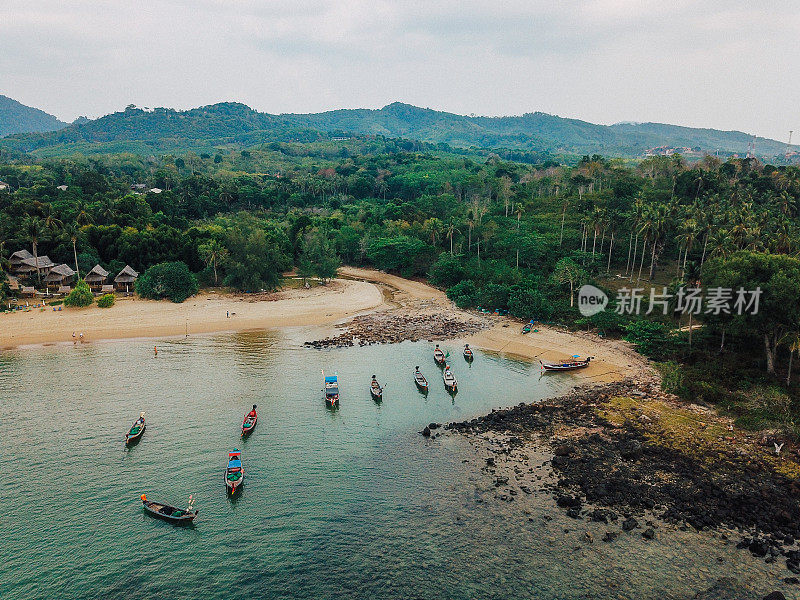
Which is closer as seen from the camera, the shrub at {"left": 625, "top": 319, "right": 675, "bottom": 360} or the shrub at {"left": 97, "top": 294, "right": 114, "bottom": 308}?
the shrub at {"left": 625, "top": 319, "right": 675, "bottom": 360}

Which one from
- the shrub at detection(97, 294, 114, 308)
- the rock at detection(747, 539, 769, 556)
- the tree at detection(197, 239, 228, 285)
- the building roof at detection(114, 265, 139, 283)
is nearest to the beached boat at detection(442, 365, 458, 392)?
the rock at detection(747, 539, 769, 556)

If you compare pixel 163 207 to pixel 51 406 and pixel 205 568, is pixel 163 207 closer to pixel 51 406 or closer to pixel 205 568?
pixel 51 406

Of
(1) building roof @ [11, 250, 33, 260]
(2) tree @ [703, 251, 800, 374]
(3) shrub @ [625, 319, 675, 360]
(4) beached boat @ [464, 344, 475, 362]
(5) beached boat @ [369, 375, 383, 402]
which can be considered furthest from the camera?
(1) building roof @ [11, 250, 33, 260]

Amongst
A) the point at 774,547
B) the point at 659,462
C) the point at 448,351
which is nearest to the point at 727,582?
the point at 774,547

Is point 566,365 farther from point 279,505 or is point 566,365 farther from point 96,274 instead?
point 96,274

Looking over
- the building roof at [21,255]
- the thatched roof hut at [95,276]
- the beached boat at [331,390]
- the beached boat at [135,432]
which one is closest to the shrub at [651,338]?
the beached boat at [331,390]

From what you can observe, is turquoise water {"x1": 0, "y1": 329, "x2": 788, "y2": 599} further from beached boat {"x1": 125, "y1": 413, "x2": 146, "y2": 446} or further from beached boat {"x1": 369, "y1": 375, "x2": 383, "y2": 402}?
beached boat {"x1": 369, "y1": 375, "x2": 383, "y2": 402}
